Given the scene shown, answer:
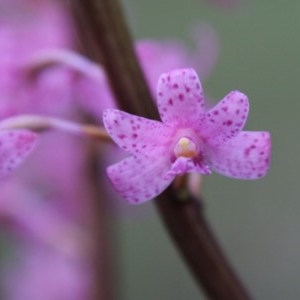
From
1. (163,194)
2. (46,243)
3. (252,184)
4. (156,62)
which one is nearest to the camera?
(163,194)

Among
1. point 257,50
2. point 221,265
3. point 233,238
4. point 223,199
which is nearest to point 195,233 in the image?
point 221,265

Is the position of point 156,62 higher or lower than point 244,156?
higher

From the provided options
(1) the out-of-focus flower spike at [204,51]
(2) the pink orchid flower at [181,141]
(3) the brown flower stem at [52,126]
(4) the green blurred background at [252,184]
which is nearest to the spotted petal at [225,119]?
(2) the pink orchid flower at [181,141]

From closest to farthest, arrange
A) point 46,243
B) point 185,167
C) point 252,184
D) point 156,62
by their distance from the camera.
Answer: point 185,167, point 156,62, point 46,243, point 252,184

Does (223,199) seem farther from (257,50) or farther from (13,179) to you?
(13,179)

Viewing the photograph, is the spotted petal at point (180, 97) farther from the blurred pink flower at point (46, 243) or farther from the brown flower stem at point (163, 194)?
the blurred pink flower at point (46, 243)

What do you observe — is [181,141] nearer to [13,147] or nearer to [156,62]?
[13,147]

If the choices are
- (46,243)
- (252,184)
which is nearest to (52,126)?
(46,243)
